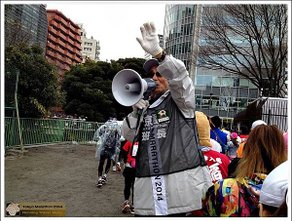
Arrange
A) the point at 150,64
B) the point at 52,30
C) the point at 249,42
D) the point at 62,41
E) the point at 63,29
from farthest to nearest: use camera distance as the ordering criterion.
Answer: the point at 62,41, the point at 63,29, the point at 52,30, the point at 249,42, the point at 150,64

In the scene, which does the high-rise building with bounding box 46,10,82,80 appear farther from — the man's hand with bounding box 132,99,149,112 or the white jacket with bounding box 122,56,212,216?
the white jacket with bounding box 122,56,212,216

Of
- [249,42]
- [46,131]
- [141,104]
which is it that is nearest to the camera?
[141,104]

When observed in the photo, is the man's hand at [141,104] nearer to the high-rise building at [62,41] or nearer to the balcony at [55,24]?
the high-rise building at [62,41]

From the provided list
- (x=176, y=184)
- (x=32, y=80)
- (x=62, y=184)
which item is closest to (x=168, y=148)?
(x=176, y=184)

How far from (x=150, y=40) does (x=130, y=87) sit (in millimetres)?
331

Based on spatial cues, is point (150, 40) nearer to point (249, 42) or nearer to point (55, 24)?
point (249, 42)

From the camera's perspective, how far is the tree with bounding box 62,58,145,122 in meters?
19.5

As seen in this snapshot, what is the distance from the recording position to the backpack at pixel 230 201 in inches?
79.9

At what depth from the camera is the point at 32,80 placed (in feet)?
30.8

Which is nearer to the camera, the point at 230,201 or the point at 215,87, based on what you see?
the point at 230,201

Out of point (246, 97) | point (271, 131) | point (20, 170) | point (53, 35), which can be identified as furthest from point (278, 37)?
point (53, 35)

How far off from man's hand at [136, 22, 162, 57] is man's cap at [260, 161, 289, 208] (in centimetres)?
96

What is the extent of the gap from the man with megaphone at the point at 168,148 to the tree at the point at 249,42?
958 cm

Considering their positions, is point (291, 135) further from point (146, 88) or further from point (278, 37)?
point (278, 37)
